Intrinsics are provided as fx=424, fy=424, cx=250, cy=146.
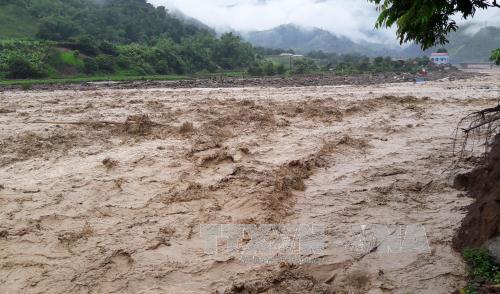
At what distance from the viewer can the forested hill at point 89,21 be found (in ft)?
159

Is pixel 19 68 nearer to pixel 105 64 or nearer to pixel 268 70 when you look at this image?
pixel 105 64

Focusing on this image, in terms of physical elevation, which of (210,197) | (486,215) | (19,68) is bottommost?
(210,197)

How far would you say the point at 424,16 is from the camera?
320 centimetres

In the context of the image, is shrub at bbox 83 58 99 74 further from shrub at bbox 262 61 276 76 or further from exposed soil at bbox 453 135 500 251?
exposed soil at bbox 453 135 500 251

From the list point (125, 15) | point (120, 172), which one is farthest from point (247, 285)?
point (125, 15)

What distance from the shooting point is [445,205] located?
619cm

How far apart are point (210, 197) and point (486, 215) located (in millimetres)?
3920

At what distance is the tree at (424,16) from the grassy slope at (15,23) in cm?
5034

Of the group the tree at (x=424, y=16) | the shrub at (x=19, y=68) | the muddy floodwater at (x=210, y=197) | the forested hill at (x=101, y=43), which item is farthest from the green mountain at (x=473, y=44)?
the tree at (x=424, y=16)

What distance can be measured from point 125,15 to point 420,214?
216 ft

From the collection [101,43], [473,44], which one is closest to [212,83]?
[101,43]

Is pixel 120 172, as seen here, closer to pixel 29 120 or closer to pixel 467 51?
pixel 29 120

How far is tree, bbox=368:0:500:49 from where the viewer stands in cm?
331

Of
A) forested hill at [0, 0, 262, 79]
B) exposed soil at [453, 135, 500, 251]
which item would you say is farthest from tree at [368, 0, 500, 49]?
forested hill at [0, 0, 262, 79]
